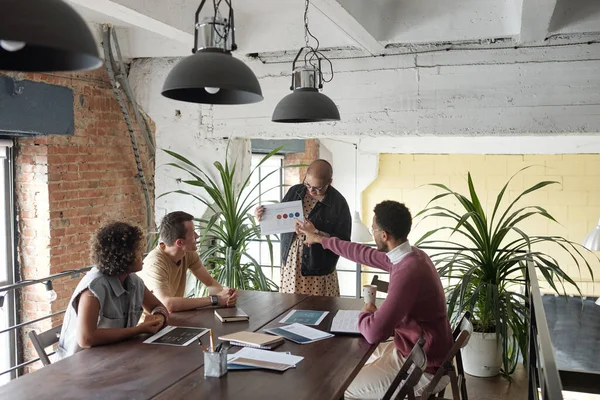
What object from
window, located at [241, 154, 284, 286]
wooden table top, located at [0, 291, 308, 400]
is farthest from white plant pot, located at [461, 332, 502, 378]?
window, located at [241, 154, 284, 286]

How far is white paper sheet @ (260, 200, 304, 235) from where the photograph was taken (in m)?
3.98

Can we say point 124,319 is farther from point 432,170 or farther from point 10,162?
point 432,170

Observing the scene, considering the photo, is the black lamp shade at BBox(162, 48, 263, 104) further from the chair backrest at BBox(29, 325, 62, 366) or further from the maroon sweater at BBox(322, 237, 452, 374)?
the chair backrest at BBox(29, 325, 62, 366)

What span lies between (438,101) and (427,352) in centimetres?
207

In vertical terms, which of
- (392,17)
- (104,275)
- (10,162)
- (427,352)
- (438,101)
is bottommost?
(427,352)

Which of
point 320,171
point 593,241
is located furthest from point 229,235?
point 593,241

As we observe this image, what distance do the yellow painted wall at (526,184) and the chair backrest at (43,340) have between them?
6277mm

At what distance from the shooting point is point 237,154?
522 centimetres

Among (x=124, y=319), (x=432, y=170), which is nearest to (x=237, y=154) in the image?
(x=124, y=319)

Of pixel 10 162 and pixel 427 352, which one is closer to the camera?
pixel 427 352

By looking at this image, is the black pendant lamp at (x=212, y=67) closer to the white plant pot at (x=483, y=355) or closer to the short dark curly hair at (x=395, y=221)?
the short dark curly hair at (x=395, y=221)

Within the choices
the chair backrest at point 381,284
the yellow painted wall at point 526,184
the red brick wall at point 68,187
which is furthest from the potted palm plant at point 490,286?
the yellow painted wall at point 526,184

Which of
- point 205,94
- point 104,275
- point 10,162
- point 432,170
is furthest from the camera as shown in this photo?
point 432,170

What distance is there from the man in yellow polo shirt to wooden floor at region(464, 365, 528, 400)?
1.80 meters
